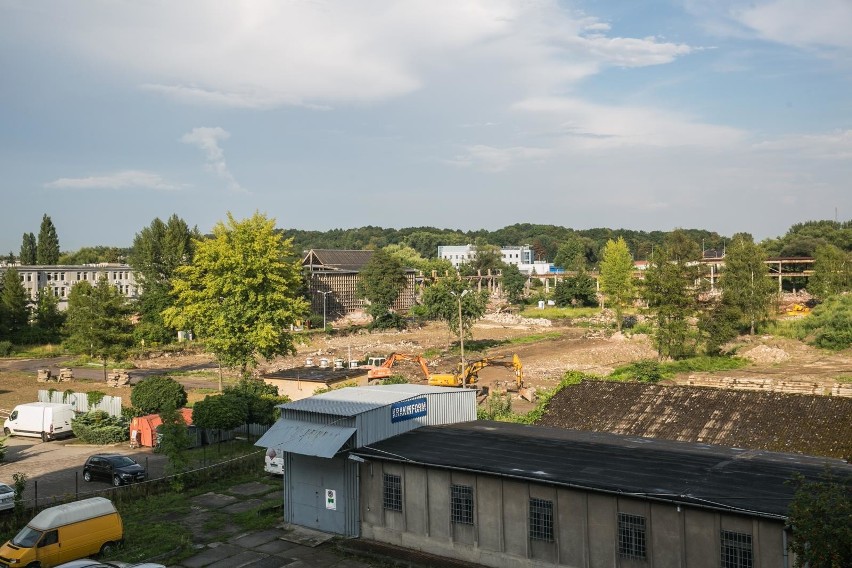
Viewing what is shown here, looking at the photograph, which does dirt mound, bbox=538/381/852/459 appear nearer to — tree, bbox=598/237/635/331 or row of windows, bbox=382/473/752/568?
row of windows, bbox=382/473/752/568

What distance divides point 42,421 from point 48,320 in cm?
5000

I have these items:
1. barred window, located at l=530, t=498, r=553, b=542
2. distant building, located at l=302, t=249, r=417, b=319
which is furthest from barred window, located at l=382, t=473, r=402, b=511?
distant building, located at l=302, t=249, r=417, b=319

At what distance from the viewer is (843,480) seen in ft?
54.5

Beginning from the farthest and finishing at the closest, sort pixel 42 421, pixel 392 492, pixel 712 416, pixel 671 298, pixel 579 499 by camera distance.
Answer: pixel 671 298 < pixel 42 421 < pixel 712 416 < pixel 392 492 < pixel 579 499

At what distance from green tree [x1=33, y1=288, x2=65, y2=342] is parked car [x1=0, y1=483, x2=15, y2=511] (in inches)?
2402

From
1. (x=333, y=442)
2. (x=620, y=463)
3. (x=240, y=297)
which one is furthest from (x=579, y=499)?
(x=240, y=297)

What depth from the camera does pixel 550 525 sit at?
1781 cm

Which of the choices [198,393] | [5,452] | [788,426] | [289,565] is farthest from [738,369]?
[5,452]

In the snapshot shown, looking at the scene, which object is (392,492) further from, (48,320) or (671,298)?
(48,320)

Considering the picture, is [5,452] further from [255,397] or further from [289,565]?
[289,565]

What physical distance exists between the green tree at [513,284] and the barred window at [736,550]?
10807 cm

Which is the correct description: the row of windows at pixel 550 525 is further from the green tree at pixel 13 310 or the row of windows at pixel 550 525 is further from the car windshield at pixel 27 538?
the green tree at pixel 13 310

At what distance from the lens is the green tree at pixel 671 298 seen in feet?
191

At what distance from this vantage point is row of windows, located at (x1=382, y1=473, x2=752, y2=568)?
50.2 ft
